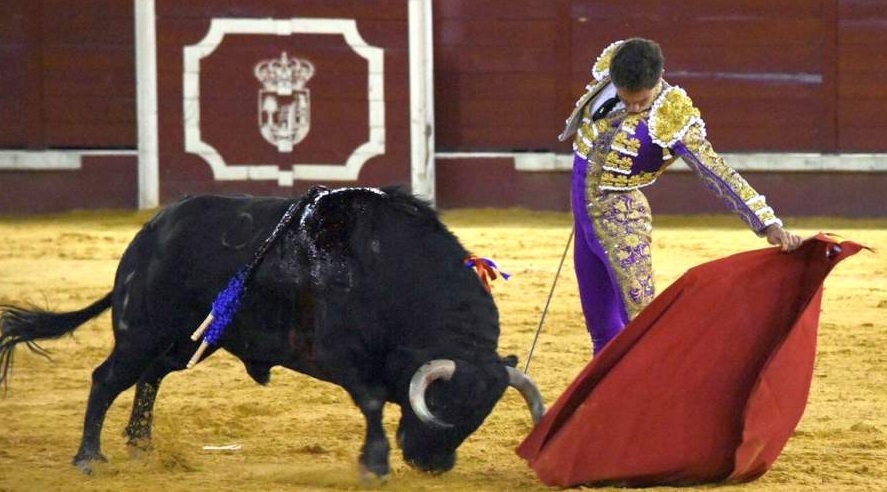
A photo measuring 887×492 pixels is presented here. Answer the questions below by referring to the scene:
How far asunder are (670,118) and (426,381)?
2.63ft

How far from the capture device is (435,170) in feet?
33.3

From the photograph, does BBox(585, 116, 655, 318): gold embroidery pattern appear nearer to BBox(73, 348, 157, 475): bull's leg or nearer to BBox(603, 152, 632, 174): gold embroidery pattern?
BBox(603, 152, 632, 174): gold embroidery pattern

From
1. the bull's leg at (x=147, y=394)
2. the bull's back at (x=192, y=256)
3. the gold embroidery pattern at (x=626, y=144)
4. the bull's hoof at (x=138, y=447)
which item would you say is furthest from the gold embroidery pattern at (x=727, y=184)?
the bull's hoof at (x=138, y=447)

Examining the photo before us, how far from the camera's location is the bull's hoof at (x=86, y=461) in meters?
3.99

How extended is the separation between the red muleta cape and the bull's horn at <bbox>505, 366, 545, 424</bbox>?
1.2 inches

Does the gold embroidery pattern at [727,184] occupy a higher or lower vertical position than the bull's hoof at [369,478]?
higher

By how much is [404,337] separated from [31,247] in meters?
5.14

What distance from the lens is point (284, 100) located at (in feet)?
33.1

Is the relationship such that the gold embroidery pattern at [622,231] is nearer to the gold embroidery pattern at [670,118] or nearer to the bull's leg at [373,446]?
the gold embroidery pattern at [670,118]

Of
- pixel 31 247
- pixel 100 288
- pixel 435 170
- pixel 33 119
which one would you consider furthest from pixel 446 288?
pixel 33 119

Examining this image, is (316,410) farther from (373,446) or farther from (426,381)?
(426,381)

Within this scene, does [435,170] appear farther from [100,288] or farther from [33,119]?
[100,288]

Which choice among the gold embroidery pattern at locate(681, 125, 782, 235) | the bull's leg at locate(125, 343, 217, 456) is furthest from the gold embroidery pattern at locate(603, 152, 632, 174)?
the bull's leg at locate(125, 343, 217, 456)

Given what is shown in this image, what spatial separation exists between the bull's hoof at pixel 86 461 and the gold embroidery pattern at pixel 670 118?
1582 millimetres
